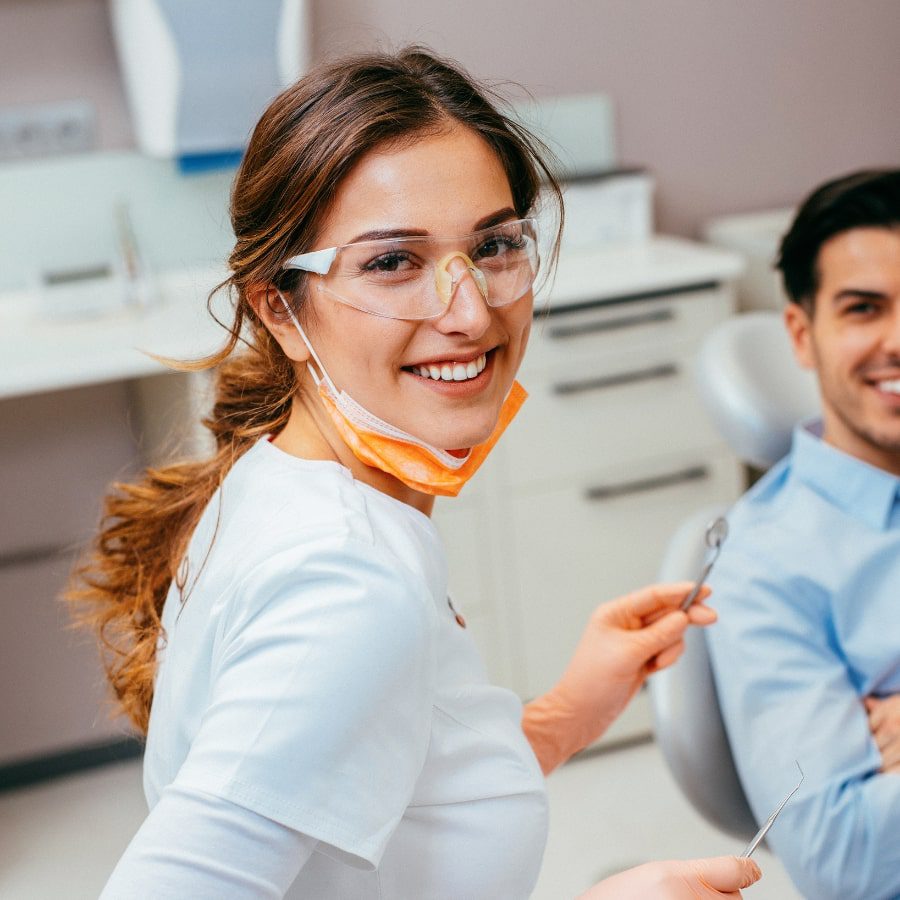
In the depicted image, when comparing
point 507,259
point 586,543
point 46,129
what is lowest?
point 586,543

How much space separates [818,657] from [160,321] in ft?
5.27

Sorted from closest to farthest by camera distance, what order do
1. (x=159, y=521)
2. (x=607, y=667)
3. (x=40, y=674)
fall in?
(x=159, y=521)
(x=607, y=667)
(x=40, y=674)

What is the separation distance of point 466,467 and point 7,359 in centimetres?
160

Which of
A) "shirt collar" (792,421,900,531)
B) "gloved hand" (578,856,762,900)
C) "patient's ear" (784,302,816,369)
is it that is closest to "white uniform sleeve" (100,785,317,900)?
"gloved hand" (578,856,762,900)

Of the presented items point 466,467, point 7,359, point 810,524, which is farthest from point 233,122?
point 466,467

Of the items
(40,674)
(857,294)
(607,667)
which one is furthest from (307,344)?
(40,674)

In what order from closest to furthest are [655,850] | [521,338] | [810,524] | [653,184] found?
[521,338], [810,524], [655,850], [653,184]

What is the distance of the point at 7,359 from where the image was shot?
87.8 inches

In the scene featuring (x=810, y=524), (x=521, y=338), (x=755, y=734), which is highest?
(x=521, y=338)

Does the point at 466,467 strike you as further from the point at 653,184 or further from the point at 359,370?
the point at 653,184

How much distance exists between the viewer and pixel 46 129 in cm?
259

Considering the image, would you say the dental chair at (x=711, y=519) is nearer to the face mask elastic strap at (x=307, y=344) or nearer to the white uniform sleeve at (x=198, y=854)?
the face mask elastic strap at (x=307, y=344)

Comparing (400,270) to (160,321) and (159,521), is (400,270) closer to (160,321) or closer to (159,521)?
(159,521)

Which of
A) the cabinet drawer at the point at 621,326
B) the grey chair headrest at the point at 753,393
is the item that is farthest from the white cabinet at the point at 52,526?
the grey chair headrest at the point at 753,393
